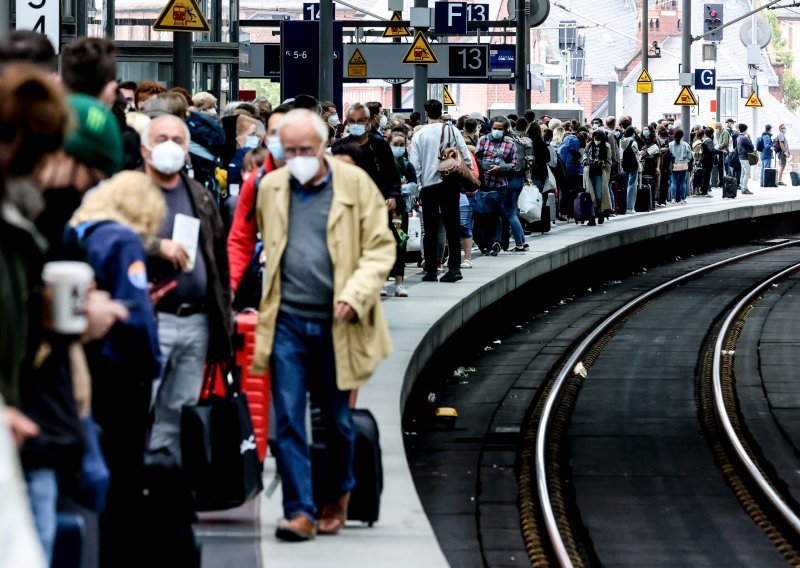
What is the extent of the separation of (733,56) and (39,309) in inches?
4291

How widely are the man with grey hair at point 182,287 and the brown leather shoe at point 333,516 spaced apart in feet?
Result: 2.22

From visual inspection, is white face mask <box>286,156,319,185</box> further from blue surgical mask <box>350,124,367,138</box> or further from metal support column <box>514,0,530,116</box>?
metal support column <box>514,0,530,116</box>

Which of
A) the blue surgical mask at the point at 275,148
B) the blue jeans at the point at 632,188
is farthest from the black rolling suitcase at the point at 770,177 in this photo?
the blue surgical mask at the point at 275,148

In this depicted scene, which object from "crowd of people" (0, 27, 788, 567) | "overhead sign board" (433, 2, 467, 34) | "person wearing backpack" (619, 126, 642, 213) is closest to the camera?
"crowd of people" (0, 27, 788, 567)

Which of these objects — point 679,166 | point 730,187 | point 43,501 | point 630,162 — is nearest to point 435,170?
point 43,501

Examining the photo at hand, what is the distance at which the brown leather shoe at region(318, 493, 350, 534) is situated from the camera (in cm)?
723

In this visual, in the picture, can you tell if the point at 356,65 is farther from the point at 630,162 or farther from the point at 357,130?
the point at 357,130

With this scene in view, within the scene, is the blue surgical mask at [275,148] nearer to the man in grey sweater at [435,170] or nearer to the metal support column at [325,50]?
the man in grey sweater at [435,170]

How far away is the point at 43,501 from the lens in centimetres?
413

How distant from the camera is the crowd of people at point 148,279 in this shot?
3.56m

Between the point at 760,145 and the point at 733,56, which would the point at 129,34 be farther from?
the point at 733,56

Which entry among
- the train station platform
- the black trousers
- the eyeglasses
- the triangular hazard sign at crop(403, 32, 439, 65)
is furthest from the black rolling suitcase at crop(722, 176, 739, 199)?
the eyeglasses

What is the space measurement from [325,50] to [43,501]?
52.8ft

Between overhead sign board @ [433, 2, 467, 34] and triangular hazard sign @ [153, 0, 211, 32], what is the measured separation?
15.5 m
